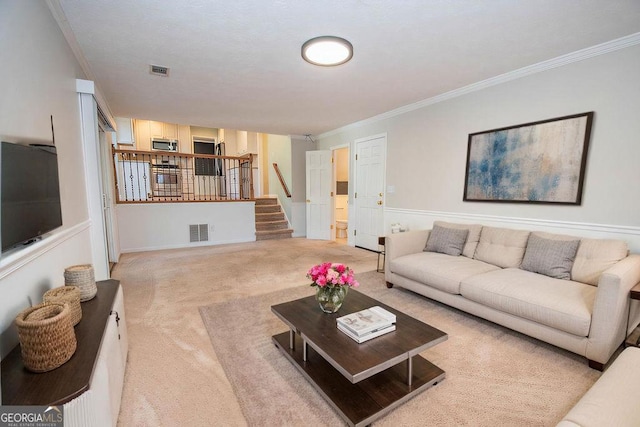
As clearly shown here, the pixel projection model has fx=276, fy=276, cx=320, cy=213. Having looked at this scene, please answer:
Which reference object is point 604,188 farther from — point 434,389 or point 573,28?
point 434,389

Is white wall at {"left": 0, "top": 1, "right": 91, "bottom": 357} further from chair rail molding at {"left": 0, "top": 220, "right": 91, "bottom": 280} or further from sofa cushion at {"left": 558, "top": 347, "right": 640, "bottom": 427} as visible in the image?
sofa cushion at {"left": 558, "top": 347, "right": 640, "bottom": 427}

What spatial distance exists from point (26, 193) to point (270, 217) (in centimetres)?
554

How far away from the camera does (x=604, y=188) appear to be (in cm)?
241

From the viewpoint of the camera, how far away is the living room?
1.39 metres

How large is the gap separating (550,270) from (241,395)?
258 centimetres

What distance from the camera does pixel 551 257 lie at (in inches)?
93.0

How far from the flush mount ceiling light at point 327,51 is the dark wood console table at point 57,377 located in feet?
7.88

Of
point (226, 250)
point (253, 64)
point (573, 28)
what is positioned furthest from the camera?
point (226, 250)

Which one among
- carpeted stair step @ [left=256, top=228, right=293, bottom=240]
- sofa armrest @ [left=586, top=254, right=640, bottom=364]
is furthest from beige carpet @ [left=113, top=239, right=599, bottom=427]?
carpeted stair step @ [left=256, top=228, right=293, bottom=240]

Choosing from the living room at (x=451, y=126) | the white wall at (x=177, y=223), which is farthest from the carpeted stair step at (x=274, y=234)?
the living room at (x=451, y=126)

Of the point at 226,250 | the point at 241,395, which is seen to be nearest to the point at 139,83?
the point at 226,250

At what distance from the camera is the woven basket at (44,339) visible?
1.02m

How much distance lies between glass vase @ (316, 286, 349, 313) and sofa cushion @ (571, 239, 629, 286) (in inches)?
77.6

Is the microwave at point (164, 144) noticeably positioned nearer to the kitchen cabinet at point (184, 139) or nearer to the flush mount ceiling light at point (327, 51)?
the kitchen cabinet at point (184, 139)
